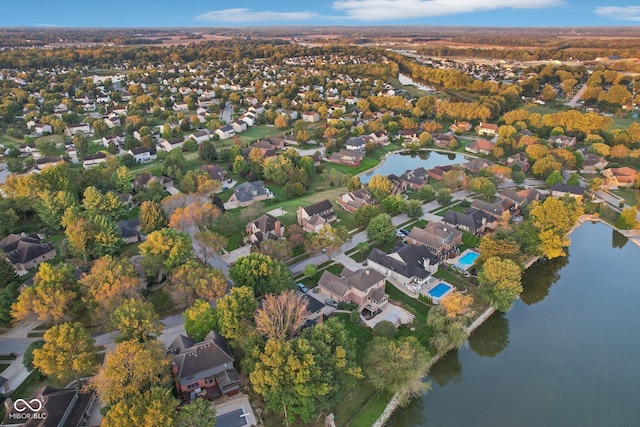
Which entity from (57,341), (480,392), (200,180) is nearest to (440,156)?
(200,180)

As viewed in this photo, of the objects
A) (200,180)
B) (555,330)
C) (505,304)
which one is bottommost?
(555,330)

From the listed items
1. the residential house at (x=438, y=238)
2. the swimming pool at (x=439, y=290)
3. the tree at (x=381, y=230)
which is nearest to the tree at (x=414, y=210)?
the residential house at (x=438, y=238)

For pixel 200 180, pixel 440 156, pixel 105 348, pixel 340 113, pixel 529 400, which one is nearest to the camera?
pixel 529 400

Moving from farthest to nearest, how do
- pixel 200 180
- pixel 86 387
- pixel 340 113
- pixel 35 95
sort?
pixel 35 95 → pixel 340 113 → pixel 200 180 → pixel 86 387

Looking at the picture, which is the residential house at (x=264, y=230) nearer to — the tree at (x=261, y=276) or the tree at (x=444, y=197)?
the tree at (x=261, y=276)

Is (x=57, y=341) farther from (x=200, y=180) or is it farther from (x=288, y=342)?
(x=200, y=180)

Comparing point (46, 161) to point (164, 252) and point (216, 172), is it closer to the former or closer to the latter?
point (216, 172)
